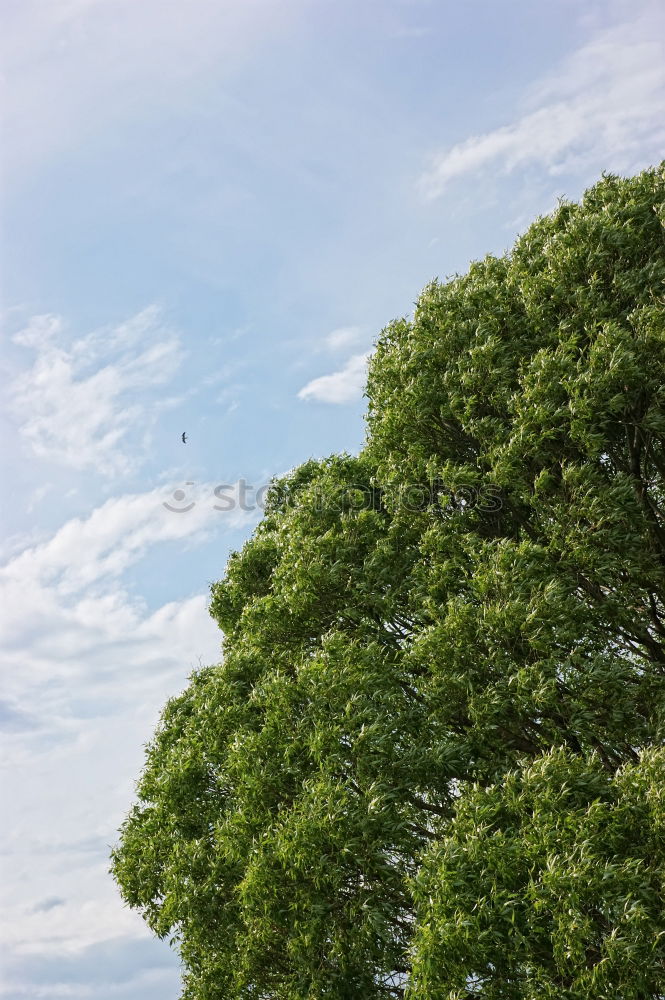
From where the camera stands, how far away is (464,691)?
39.5 feet

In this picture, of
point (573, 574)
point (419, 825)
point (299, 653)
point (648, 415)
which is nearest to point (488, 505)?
point (573, 574)

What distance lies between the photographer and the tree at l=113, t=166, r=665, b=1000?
991 centimetres

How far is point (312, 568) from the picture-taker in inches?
538

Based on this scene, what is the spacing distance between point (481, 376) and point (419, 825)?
6.47 meters

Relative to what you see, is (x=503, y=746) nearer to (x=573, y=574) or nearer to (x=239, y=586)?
(x=573, y=574)

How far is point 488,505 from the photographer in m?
13.9

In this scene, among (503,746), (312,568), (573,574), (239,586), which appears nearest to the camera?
(503,746)

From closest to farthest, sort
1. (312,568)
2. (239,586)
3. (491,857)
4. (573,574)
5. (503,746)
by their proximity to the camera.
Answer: (491,857) → (503,746) → (573,574) → (312,568) → (239,586)

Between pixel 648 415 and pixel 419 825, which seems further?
pixel 648 415

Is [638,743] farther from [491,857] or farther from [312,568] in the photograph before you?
[312,568]

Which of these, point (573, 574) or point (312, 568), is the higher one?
point (312, 568)

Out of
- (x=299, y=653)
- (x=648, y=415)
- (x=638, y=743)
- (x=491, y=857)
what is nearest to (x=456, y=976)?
(x=491, y=857)

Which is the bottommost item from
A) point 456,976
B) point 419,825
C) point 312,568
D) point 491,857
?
point 456,976

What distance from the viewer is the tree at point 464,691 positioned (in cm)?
991
